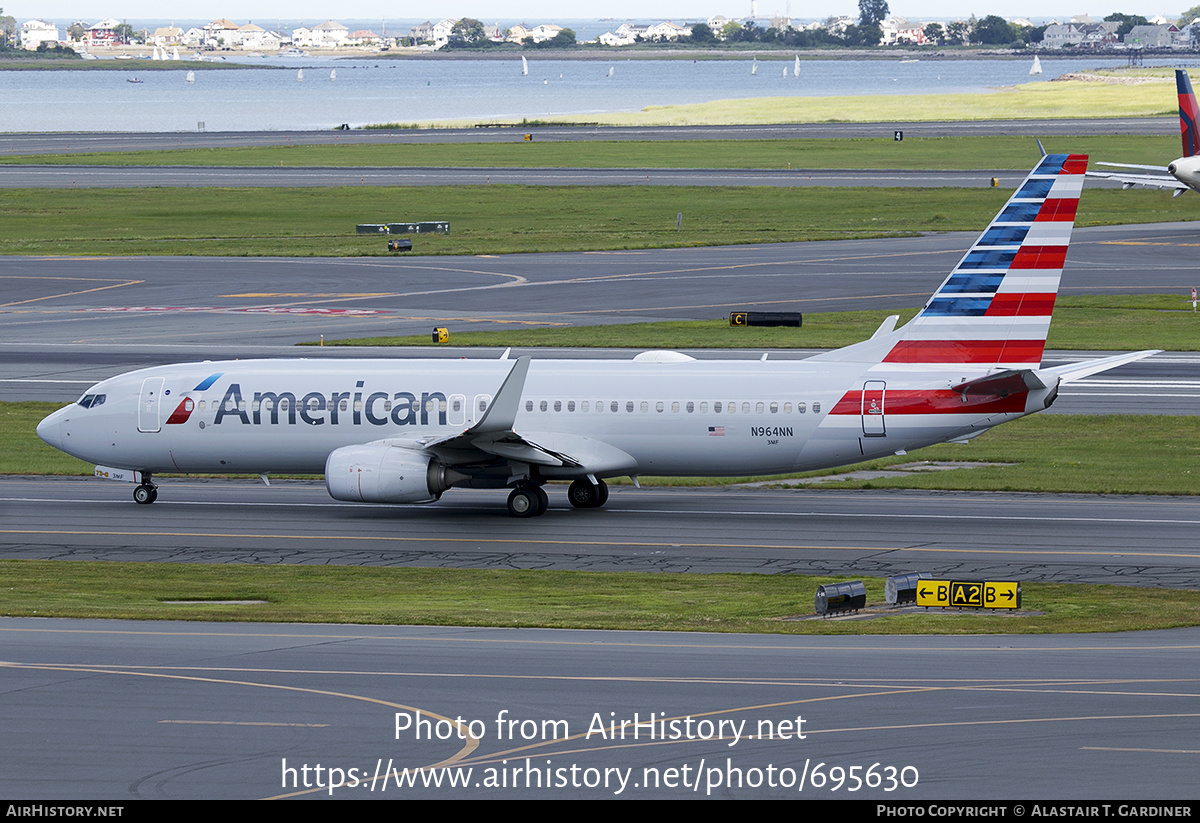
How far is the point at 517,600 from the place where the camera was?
32.1 meters

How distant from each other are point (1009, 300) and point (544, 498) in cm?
1363

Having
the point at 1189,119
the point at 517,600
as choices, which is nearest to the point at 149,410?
the point at 517,600

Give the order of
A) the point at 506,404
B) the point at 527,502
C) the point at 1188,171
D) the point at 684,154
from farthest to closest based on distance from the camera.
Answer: the point at 684,154 < the point at 1188,171 < the point at 527,502 < the point at 506,404

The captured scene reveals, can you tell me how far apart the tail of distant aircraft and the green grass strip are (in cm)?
911

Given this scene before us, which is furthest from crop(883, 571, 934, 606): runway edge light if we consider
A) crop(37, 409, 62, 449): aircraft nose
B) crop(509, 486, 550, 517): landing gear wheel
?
crop(37, 409, 62, 449): aircraft nose

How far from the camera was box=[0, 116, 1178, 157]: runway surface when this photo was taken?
173000 mm

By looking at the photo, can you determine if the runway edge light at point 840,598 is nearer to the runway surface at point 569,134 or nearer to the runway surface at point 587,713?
the runway surface at point 587,713

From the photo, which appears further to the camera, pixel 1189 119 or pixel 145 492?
pixel 1189 119

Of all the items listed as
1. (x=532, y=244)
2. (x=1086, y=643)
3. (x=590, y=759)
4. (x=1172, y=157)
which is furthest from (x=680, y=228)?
(x=590, y=759)

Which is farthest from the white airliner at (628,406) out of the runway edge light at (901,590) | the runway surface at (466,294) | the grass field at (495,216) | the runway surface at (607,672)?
the grass field at (495,216)

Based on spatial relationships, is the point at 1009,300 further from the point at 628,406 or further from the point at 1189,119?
the point at 1189,119

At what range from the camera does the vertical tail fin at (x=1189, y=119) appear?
9488cm

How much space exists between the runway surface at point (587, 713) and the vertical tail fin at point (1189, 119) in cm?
7545

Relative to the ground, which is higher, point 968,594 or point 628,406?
point 628,406
